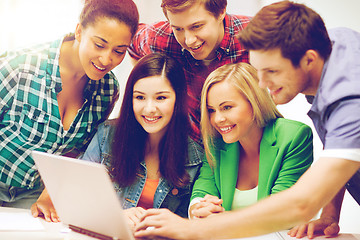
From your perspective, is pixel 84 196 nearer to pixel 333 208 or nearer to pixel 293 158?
pixel 293 158

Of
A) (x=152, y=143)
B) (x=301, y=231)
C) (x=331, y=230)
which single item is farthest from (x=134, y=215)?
(x=331, y=230)

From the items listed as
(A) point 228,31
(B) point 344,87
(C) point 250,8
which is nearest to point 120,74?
(A) point 228,31

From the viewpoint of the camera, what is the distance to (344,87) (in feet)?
4.07

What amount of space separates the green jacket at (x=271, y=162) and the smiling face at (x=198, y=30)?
1.44 feet

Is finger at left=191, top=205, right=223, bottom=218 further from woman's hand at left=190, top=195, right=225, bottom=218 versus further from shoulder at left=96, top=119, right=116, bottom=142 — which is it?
shoulder at left=96, top=119, right=116, bottom=142

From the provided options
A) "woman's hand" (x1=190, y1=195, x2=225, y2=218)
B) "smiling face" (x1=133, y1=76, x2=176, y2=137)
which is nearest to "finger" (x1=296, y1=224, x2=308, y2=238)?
"woman's hand" (x1=190, y1=195, x2=225, y2=218)

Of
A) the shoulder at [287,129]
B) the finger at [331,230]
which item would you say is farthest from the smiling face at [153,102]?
the finger at [331,230]

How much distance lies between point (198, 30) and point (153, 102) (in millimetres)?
398

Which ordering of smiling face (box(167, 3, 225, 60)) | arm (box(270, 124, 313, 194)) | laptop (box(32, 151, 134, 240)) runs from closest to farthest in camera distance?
laptop (box(32, 151, 134, 240)) → arm (box(270, 124, 313, 194)) → smiling face (box(167, 3, 225, 60))

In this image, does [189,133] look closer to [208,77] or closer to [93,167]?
[208,77]

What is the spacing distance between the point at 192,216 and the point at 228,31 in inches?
34.6

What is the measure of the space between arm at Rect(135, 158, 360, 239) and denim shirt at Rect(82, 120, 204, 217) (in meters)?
0.66

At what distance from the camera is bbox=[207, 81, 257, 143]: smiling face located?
177 cm

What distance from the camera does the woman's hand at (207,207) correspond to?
169 centimetres
